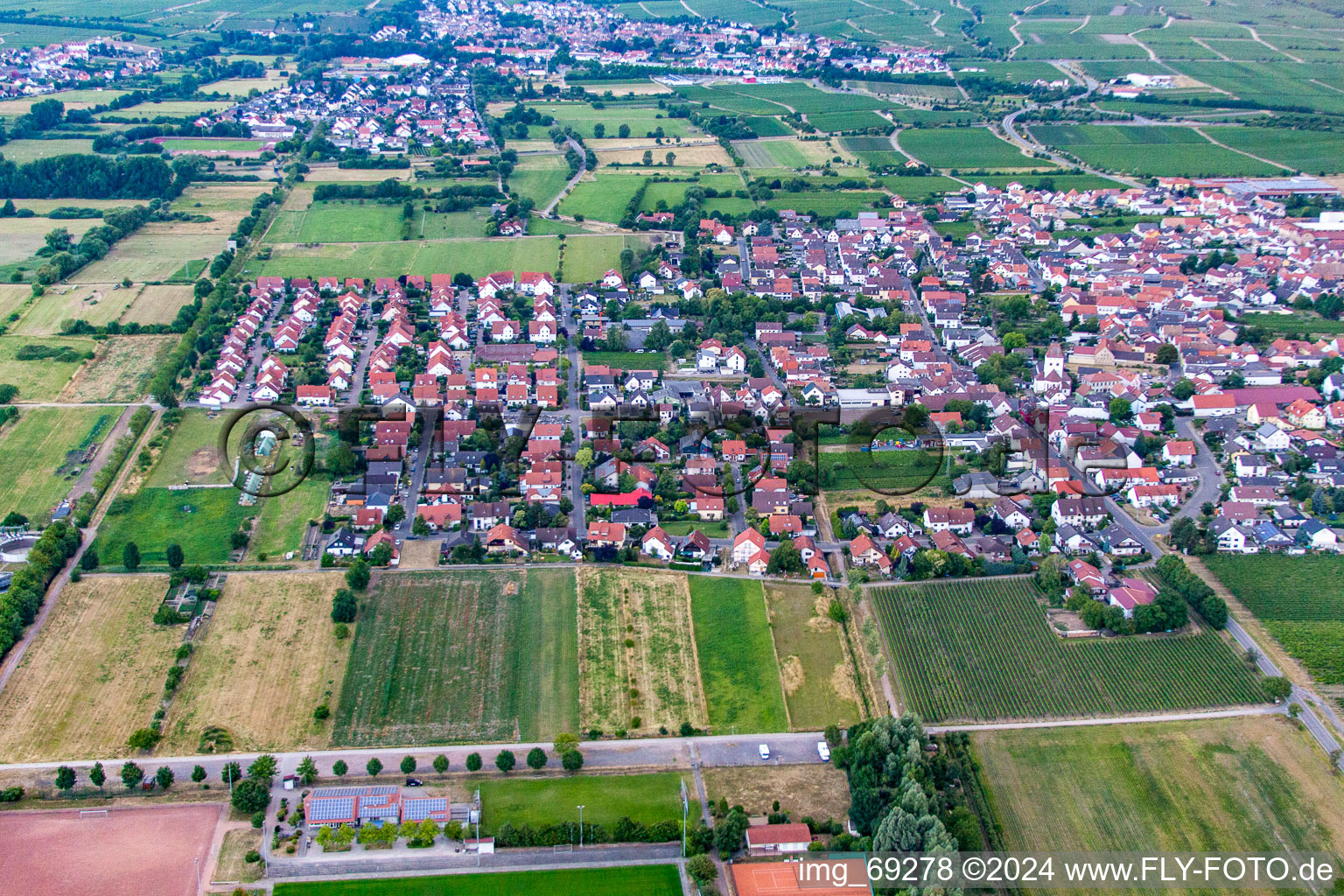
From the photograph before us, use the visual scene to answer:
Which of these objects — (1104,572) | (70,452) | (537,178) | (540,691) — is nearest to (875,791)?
(540,691)

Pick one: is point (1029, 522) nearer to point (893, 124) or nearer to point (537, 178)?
point (537, 178)

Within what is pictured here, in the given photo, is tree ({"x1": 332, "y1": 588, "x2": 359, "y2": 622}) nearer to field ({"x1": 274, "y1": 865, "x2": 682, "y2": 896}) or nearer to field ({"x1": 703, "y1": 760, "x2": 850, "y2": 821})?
field ({"x1": 274, "y1": 865, "x2": 682, "y2": 896})

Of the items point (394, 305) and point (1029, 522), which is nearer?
point (1029, 522)

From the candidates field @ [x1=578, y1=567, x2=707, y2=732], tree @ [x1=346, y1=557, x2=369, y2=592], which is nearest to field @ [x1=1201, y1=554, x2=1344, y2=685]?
field @ [x1=578, y1=567, x2=707, y2=732]

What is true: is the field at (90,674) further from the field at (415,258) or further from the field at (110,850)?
the field at (415,258)

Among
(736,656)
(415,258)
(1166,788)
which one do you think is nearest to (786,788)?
(736,656)

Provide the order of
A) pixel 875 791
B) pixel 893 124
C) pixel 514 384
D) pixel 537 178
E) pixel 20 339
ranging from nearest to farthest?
pixel 875 791 → pixel 514 384 → pixel 20 339 → pixel 537 178 → pixel 893 124

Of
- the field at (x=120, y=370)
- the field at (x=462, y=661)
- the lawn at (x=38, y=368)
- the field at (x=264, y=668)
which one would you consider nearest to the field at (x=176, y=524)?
the field at (x=264, y=668)
